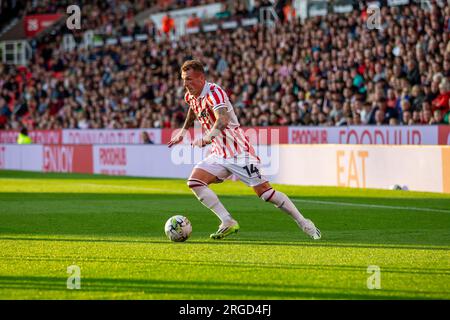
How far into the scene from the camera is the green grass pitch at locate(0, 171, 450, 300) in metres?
8.75

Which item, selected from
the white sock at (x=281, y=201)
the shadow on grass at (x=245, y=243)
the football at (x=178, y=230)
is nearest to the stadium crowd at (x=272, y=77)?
the white sock at (x=281, y=201)

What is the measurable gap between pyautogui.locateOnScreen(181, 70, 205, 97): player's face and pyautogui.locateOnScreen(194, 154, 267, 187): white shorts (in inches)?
35.4

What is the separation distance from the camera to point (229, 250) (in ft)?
38.1

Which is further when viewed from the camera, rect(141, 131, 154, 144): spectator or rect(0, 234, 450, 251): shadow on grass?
rect(141, 131, 154, 144): spectator

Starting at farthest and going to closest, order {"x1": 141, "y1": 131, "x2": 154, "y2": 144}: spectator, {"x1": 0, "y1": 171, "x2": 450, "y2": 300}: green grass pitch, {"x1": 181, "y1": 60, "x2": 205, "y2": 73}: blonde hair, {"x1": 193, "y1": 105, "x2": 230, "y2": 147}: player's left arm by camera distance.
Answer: {"x1": 141, "y1": 131, "x2": 154, "y2": 144}: spectator → {"x1": 181, "y1": 60, "x2": 205, "y2": 73}: blonde hair → {"x1": 193, "y1": 105, "x2": 230, "y2": 147}: player's left arm → {"x1": 0, "y1": 171, "x2": 450, "y2": 300}: green grass pitch

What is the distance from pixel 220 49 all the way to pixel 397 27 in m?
10.0

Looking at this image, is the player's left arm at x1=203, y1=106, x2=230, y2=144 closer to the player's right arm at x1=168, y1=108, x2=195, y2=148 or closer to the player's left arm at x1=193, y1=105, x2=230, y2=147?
the player's left arm at x1=193, y1=105, x2=230, y2=147

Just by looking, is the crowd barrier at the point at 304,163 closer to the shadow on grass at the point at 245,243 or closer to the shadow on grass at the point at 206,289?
the shadow on grass at the point at 245,243

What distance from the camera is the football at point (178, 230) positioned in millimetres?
12633

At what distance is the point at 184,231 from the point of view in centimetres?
1266

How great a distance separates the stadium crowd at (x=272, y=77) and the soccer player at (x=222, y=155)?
12.8 meters

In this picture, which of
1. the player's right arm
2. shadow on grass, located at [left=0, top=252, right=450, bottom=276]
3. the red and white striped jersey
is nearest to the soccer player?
the red and white striped jersey
